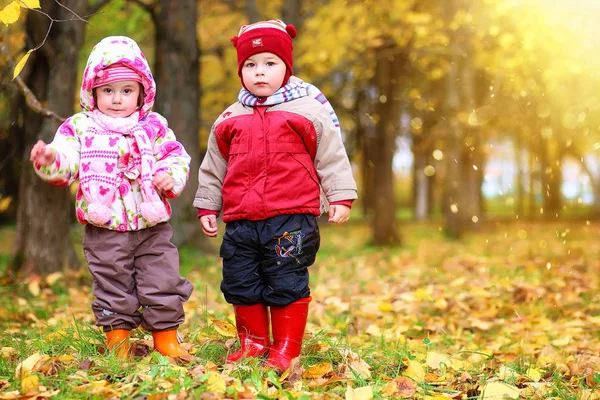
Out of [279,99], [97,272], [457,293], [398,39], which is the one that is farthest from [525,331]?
[398,39]

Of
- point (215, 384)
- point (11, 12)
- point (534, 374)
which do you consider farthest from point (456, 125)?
point (215, 384)

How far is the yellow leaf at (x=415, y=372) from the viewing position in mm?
3529

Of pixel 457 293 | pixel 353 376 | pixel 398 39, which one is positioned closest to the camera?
pixel 353 376

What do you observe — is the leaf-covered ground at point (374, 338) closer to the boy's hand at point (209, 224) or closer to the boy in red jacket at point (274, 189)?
the boy in red jacket at point (274, 189)

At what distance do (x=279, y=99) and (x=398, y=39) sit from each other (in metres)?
8.85

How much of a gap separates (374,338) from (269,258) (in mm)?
1735

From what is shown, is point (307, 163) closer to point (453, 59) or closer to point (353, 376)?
point (353, 376)

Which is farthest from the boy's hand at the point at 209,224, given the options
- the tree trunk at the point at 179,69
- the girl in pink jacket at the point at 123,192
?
the tree trunk at the point at 179,69

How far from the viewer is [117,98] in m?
3.57

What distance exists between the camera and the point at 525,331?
18.0 ft

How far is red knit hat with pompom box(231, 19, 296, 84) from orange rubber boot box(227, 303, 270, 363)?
1.24m

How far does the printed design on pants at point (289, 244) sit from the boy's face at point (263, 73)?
0.75 meters

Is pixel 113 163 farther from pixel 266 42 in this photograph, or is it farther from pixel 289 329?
pixel 289 329

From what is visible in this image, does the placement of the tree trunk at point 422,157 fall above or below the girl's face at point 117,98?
above
